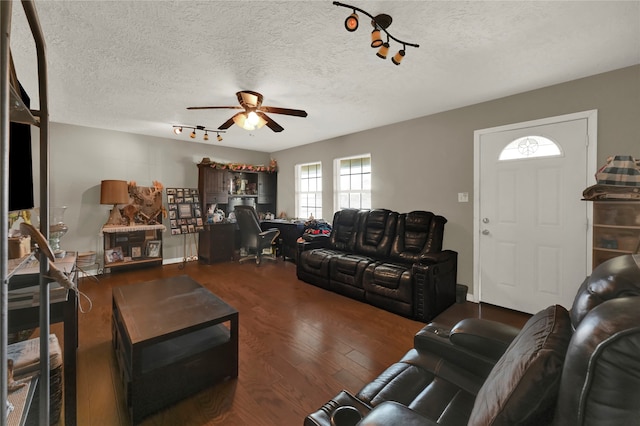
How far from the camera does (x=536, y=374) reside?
673 mm

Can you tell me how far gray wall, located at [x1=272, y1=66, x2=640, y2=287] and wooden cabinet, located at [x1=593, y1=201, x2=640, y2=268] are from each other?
1.85ft

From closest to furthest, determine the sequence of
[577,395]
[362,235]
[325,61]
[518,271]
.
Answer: [577,395] < [325,61] < [518,271] < [362,235]

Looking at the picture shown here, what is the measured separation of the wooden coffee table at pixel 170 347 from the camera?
156cm

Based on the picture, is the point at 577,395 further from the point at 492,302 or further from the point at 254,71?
the point at 492,302

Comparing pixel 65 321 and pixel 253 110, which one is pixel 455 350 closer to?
pixel 65 321

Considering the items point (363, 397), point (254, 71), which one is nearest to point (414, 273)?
point (363, 397)

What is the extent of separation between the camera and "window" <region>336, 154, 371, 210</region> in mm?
4789

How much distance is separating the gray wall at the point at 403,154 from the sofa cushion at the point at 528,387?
299 cm

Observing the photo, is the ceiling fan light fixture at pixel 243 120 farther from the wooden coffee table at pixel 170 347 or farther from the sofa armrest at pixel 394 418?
the sofa armrest at pixel 394 418

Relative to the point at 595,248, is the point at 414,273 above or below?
below

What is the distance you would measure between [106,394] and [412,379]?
1.98 meters

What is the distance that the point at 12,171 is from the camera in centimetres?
93

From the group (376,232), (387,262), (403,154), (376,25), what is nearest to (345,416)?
(376,25)

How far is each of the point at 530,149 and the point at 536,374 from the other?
10.5 ft
